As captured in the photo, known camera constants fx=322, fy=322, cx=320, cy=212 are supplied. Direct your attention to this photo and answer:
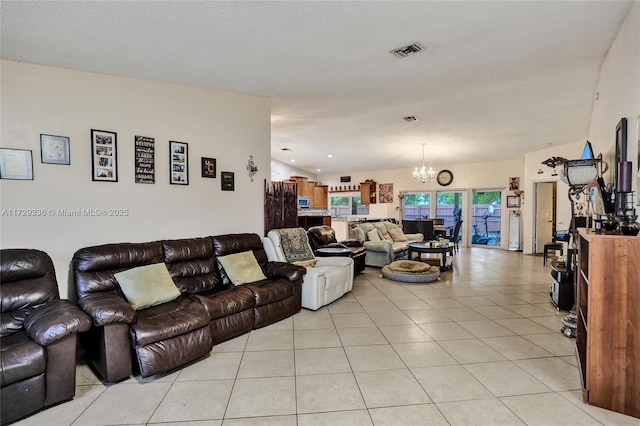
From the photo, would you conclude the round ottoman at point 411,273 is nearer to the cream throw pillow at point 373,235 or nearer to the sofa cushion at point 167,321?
the cream throw pillow at point 373,235

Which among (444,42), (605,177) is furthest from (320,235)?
(605,177)

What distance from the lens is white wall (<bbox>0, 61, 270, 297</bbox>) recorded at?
2994mm

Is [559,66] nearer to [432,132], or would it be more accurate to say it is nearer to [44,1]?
[432,132]

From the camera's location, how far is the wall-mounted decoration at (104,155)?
10.9 ft

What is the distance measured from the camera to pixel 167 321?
2553mm

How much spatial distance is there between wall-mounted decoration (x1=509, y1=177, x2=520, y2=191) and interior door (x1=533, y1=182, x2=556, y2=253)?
57 cm

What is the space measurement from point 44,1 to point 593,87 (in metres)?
5.95

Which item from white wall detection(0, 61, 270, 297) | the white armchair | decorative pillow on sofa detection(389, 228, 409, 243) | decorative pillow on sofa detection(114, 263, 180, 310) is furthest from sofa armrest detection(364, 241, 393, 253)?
decorative pillow on sofa detection(114, 263, 180, 310)

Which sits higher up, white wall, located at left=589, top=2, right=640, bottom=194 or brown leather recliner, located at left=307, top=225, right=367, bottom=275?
white wall, located at left=589, top=2, right=640, bottom=194

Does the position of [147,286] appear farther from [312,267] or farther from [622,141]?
[622,141]

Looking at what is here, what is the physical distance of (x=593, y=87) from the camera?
4285 millimetres

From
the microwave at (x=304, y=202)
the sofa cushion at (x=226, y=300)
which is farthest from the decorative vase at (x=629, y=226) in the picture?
the microwave at (x=304, y=202)

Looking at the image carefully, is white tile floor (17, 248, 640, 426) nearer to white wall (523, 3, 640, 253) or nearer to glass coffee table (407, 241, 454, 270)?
white wall (523, 3, 640, 253)

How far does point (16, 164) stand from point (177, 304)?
1945 mm
